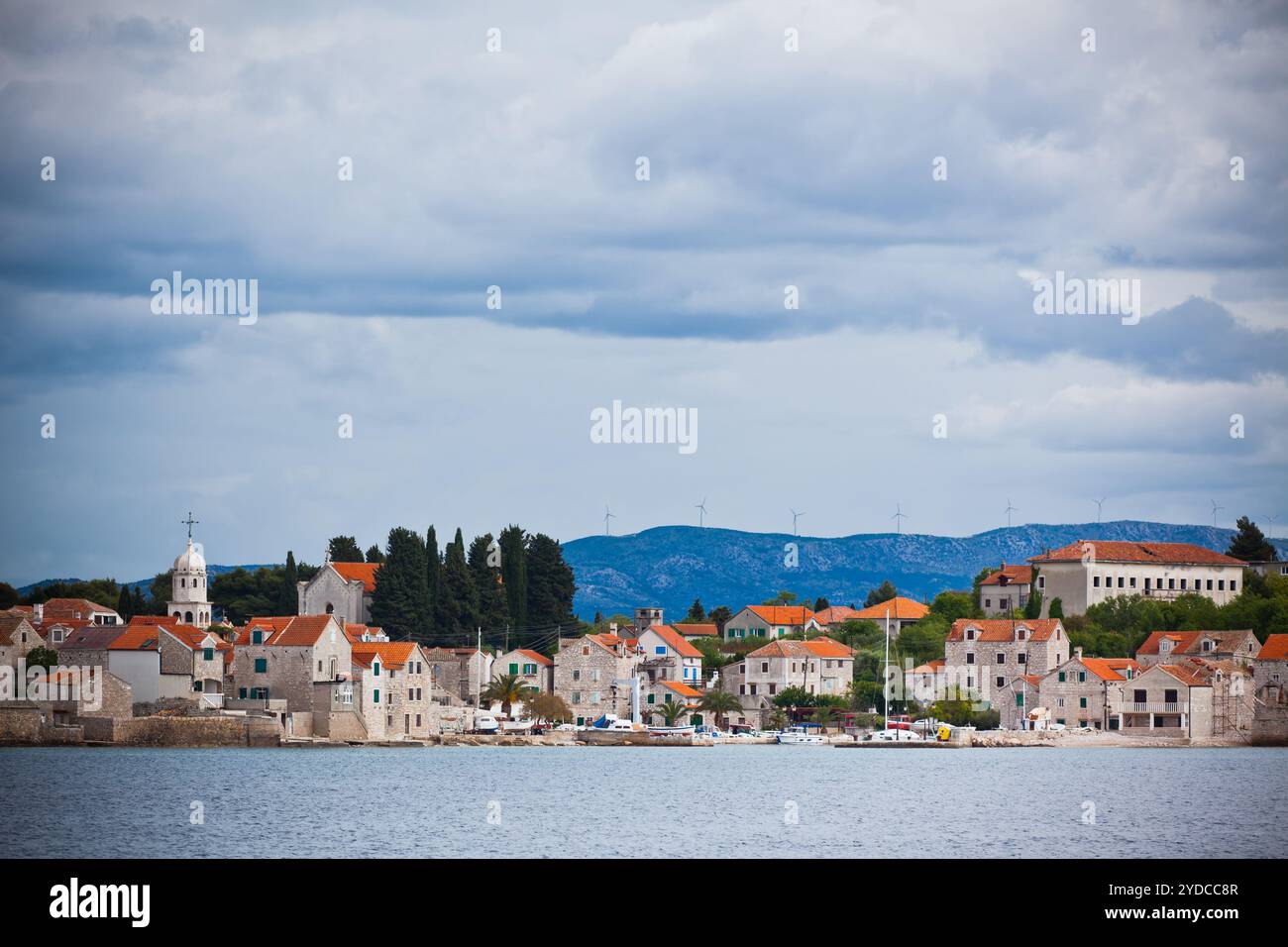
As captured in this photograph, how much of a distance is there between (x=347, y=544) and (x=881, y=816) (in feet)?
288

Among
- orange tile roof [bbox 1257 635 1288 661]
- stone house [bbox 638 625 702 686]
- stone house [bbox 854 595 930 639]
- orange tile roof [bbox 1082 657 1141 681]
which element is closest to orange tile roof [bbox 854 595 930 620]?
stone house [bbox 854 595 930 639]

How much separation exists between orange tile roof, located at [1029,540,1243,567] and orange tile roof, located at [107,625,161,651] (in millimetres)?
68461

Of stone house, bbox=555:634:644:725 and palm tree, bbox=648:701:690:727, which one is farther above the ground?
stone house, bbox=555:634:644:725

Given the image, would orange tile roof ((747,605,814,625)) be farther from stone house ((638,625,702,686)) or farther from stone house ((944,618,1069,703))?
stone house ((944,618,1069,703))

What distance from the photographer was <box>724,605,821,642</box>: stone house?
487 ft

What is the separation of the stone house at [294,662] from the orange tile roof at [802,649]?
126 ft

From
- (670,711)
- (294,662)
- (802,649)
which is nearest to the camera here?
(294,662)

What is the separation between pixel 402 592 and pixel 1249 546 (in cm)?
7765

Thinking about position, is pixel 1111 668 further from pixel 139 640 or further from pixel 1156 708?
pixel 139 640

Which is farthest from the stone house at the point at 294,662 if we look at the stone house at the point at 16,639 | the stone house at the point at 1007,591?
the stone house at the point at 1007,591

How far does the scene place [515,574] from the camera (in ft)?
430

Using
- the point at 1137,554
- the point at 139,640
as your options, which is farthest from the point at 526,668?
the point at 1137,554
